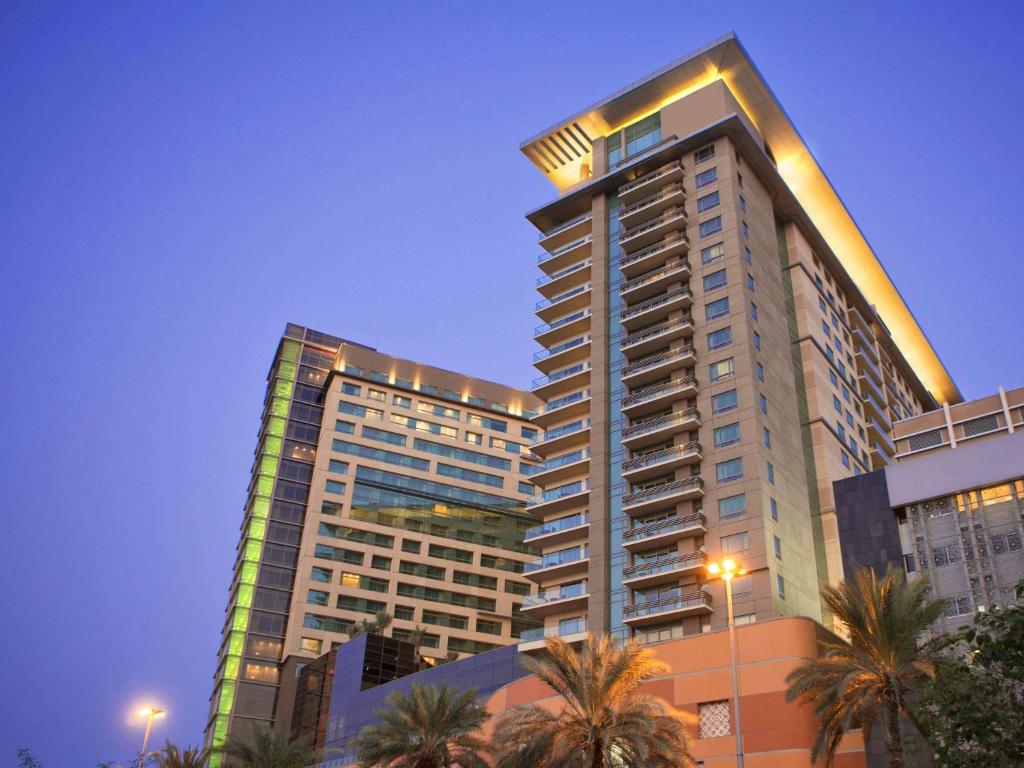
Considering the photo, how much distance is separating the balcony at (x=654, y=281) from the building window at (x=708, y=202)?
445 centimetres

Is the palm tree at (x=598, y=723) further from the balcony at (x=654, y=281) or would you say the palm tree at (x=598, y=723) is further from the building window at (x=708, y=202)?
the building window at (x=708, y=202)

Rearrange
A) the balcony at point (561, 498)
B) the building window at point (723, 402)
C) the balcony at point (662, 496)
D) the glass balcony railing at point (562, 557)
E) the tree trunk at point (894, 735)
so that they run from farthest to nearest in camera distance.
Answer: the balcony at point (561, 498) → the glass balcony railing at point (562, 557) → the building window at point (723, 402) → the balcony at point (662, 496) → the tree trunk at point (894, 735)

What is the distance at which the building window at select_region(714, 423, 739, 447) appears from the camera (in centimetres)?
6300

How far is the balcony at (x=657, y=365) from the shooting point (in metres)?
68.1

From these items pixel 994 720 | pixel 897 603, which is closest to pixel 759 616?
pixel 897 603

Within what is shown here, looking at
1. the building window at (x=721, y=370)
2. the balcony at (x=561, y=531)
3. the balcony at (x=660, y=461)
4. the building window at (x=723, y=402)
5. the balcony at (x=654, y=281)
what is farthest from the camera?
the balcony at (x=654, y=281)

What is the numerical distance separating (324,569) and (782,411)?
53.7m

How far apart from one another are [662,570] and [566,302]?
91.0ft

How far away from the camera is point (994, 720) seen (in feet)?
62.0

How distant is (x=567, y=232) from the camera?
85.0 meters

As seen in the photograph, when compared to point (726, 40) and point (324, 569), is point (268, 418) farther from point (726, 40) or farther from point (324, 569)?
point (726, 40)

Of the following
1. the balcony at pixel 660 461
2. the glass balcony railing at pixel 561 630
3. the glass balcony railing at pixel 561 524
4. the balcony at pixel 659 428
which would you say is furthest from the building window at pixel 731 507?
the glass balcony railing at pixel 561 630

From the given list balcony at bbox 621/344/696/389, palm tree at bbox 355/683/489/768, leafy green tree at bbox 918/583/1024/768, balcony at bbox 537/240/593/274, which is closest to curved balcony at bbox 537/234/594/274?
balcony at bbox 537/240/593/274

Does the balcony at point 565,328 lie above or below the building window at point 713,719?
above
